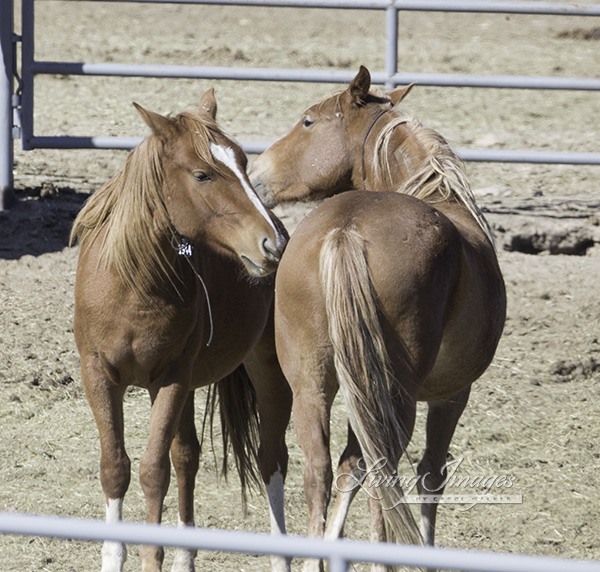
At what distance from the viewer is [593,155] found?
243 inches

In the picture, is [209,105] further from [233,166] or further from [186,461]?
[186,461]

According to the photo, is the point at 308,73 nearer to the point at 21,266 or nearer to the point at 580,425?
the point at 21,266

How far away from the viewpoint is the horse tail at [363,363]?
2814 millimetres

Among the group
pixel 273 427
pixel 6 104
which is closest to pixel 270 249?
pixel 273 427

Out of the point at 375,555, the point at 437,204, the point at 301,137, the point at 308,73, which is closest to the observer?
the point at 375,555

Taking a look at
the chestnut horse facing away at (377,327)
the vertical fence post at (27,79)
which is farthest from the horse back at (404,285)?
the vertical fence post at (27,79)

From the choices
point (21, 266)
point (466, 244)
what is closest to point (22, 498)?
point (21, 266)

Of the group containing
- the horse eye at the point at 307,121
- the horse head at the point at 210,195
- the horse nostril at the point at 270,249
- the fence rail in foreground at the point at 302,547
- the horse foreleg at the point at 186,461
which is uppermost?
the horse eye at the point at 307,121

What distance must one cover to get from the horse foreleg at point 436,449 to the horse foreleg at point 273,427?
2.23 feet

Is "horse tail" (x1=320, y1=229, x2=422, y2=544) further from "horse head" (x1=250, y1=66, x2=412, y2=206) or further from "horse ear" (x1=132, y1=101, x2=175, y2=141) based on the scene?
"horse head" (x1=250, y1=66, x2=412, y2=206)

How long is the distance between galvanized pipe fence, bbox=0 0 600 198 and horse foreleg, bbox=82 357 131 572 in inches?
122

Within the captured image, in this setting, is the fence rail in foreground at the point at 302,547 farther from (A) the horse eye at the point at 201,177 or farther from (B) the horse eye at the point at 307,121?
(B) the horse eye at the point at 307,121

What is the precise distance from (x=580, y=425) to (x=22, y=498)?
2.93m

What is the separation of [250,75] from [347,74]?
2.14 ft
